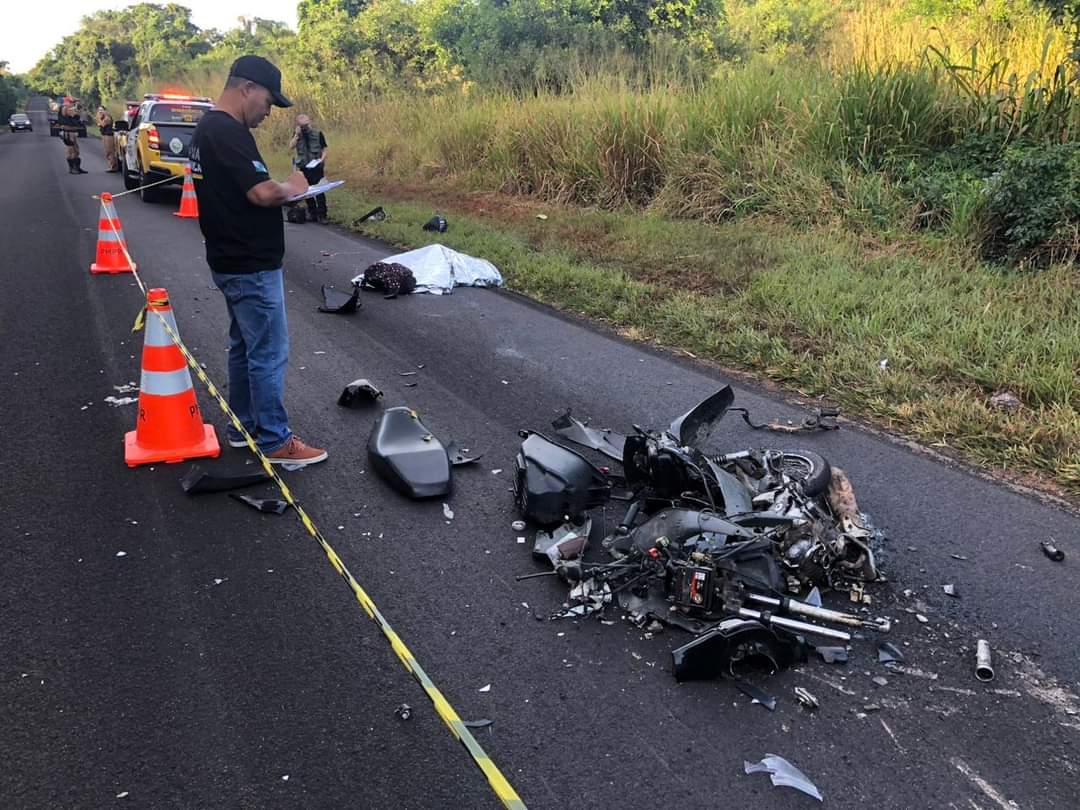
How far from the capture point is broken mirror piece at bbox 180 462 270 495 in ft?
13.5

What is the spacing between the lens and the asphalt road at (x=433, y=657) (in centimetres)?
Result: 243

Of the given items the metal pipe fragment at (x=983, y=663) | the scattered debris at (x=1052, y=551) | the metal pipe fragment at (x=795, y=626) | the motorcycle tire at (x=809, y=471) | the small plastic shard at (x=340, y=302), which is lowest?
the scattered debris at (x=1052, y=551)

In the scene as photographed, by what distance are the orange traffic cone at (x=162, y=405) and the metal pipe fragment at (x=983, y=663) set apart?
3.82 metres

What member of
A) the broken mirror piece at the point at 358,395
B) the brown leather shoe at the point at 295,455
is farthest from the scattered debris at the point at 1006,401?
the brown leather shoe at the point at 295,455

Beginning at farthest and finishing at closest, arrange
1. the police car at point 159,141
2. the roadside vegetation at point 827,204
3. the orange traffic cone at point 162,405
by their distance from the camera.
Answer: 1. the police car at point 159,141
2. the roadside vegetation at point 827,204
3. the orange traffic cone at point 162,405

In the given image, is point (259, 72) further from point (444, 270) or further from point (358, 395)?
point (444, 270)

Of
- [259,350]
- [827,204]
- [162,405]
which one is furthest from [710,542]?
[827,204]

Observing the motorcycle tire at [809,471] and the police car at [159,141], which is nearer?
the motorcycle tire at [809,471]

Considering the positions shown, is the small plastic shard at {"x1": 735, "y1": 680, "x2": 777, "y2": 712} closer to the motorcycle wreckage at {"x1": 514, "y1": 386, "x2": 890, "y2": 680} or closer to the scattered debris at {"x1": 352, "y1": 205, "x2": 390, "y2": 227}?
the motorcycle wreckage at {"x1": 514, "y1": 386, "x2": 890, "y2": 680}

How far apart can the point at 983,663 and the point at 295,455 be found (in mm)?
3420

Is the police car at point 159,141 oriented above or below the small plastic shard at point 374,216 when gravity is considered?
above

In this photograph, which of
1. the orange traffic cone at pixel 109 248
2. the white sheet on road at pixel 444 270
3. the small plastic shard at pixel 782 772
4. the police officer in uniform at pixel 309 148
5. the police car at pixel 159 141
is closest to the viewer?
the small plastic shard at pixel 782 772

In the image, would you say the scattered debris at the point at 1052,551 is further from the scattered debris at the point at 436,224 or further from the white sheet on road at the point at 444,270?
the scattered debris at the point at 436,224

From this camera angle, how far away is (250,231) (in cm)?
410
